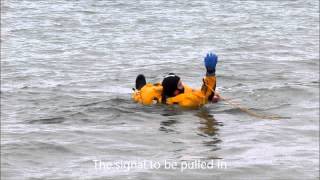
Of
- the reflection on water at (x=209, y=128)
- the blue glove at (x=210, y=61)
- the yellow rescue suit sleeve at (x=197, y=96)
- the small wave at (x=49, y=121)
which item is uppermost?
the blue glove at (x=210, y=61)

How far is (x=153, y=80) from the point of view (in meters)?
15.6

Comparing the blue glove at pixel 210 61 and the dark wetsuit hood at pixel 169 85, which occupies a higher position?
the blue glove at pixel 210 61

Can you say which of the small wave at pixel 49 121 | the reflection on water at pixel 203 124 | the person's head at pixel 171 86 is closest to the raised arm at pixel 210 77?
the reflection on water at pixel 203 124

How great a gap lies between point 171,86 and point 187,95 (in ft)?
1.01

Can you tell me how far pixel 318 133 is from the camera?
32.3 feet

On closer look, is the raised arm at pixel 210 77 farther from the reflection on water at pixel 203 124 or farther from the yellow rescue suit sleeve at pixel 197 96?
the reflection on water at pixel 203 124

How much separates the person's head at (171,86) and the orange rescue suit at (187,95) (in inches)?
3.9

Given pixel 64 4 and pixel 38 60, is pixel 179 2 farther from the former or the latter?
pixel 38 60

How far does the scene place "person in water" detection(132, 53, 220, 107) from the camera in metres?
11.6

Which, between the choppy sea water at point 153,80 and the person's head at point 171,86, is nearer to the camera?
the choppy sea water at point 153,80

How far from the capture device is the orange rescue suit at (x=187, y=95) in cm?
1167

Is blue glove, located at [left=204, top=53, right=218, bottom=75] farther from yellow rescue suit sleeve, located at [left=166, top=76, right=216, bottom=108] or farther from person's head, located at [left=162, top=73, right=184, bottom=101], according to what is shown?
person's head, located at [left=162, top=73, right=184, bottom=101]

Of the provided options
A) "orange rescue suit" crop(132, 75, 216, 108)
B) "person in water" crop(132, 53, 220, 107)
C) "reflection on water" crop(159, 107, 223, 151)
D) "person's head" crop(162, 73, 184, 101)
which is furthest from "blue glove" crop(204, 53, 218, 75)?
"reflection on water" crop(159, 107, 223, 151)

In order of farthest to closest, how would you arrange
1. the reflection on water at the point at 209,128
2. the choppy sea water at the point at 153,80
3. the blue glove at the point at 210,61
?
the blue glove at the point at 210,61 < the reflection on water at the point at 209,128 < the choppy sea water at the point at 153,80
